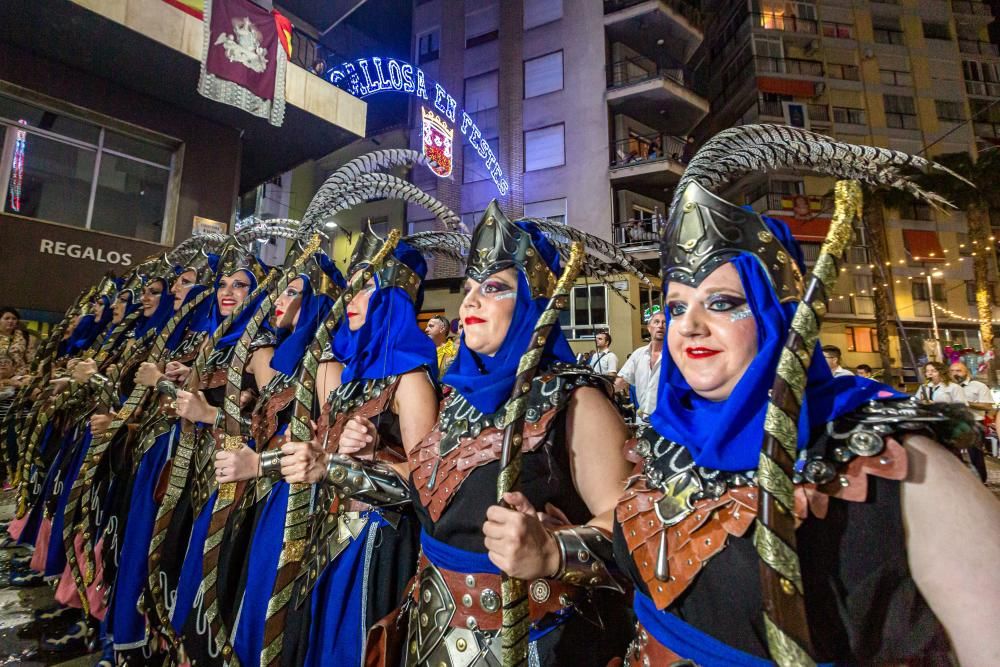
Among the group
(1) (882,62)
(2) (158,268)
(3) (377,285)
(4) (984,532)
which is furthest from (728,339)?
(1) (882,62)

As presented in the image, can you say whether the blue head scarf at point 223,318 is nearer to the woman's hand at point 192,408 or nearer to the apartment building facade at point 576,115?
the woman's hand at point 192,408

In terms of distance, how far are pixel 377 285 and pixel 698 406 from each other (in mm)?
1965

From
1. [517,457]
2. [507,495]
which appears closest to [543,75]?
[517,457]

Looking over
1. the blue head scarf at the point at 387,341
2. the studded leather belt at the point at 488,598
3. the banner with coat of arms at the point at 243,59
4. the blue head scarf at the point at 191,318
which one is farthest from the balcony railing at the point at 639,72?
the studded leather belt at the point at 488,598

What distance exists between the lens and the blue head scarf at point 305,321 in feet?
10.1

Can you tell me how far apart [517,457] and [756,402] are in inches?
27.0

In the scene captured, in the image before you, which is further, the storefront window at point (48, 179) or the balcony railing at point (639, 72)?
the balcony railing at point (639, 72)

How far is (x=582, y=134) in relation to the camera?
1770 cm

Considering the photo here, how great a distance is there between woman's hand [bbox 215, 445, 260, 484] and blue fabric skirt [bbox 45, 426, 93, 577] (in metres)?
3.02

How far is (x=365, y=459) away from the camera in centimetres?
229

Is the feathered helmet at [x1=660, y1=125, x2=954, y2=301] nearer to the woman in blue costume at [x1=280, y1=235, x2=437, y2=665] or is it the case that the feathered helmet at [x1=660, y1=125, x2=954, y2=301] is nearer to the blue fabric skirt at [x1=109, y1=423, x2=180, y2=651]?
the woman in blue costume at [x1=280, y1=235, x2=437, y2=665]

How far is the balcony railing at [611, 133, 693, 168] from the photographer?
55.0 ft

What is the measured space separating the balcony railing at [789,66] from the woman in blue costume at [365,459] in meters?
29.3

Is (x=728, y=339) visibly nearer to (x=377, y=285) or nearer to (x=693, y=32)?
(x=377, y=285)
